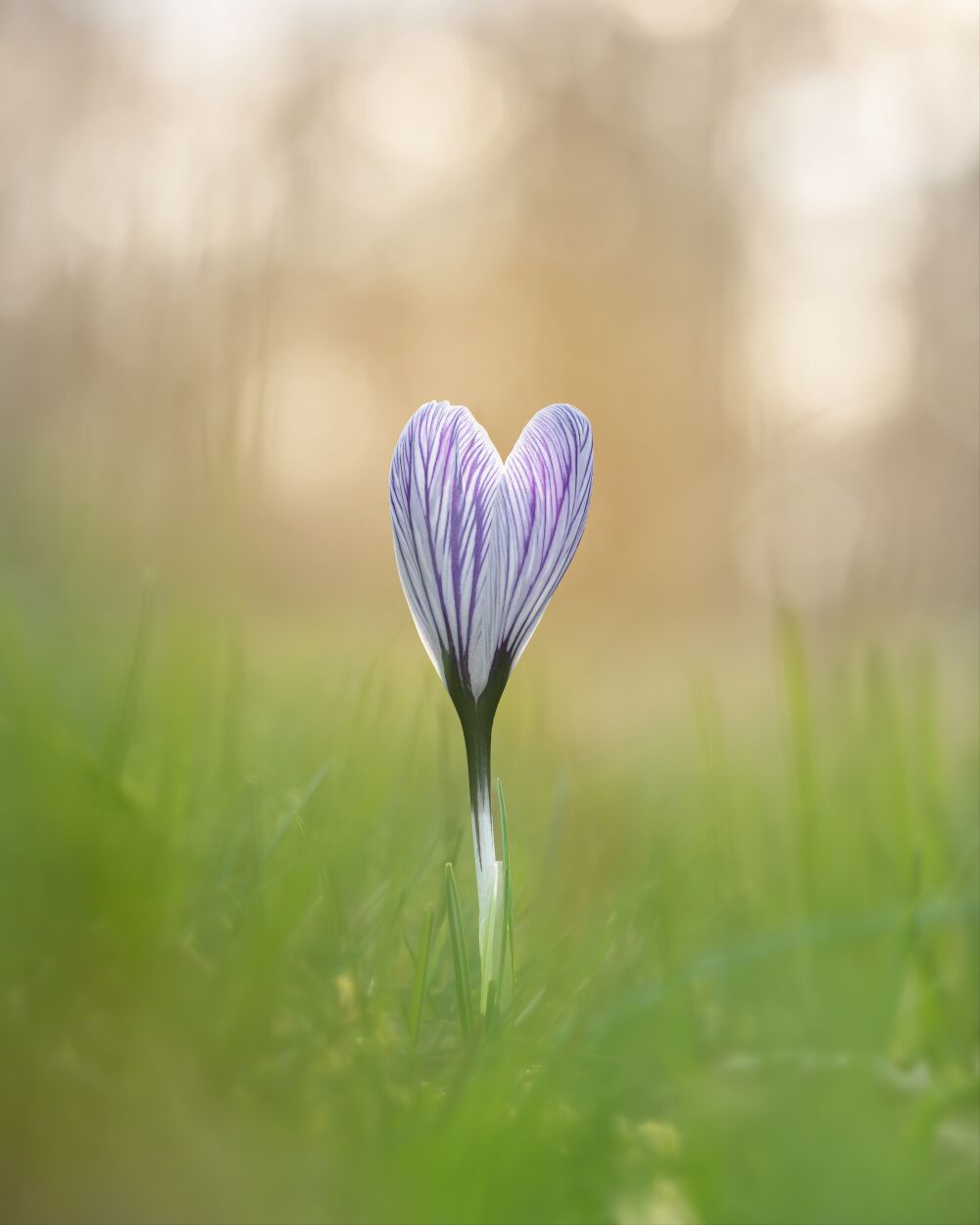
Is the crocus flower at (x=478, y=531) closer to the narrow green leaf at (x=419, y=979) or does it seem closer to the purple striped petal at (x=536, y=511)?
the purple striped petal at (x=536, y=511)

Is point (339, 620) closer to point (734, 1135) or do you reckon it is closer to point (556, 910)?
point (556, 910)

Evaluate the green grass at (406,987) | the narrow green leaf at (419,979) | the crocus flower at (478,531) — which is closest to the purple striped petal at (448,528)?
the crocus flower at (478,531)

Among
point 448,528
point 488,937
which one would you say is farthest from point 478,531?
point 488,937

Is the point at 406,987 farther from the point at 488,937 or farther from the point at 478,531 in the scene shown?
the point at 478,531

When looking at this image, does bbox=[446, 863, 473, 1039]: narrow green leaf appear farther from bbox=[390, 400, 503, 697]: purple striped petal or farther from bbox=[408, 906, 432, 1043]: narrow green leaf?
bbox=[390, 400, 503, 697]: purple striped petal

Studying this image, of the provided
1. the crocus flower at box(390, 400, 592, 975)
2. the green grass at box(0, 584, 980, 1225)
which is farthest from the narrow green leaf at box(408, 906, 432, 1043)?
the crocus flower at box(390, 400, 592, 975)

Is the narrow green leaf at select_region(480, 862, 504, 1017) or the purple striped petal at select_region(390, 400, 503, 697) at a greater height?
the purple striped petal at select_region(390, 400, 503, 697)
